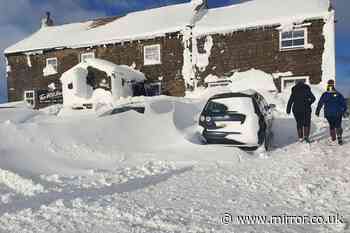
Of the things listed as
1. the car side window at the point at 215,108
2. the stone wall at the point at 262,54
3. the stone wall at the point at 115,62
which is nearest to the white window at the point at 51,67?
the stone wall at the point at 115,62

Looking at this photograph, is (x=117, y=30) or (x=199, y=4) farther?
(x=117, y=30)

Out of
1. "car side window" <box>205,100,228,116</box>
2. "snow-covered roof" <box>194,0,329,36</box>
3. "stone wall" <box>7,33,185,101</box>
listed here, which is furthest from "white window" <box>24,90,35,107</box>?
"car side window" <box>205,100,228,116</box>

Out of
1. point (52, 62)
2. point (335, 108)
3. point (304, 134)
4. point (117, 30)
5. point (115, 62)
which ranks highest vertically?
point (117, 30)

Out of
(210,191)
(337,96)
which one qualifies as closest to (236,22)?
(337,96)

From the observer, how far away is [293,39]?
1962cm

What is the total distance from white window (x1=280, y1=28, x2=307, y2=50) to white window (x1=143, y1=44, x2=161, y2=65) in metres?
7.32

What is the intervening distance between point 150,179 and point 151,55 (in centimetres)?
1686

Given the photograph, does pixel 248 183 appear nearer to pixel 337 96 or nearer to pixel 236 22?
pixel 337 96

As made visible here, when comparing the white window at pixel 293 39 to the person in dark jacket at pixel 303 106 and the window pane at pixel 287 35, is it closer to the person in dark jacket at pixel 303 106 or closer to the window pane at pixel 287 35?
the window pane at pixel 287 35

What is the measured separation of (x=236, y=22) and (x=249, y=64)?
97.9 inches

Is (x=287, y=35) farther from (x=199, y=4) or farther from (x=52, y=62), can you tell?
(x=52, y=62)

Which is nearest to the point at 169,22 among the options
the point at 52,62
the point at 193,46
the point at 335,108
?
the point at 193,46

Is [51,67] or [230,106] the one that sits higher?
[51,67]

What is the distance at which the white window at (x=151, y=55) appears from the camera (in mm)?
22719
